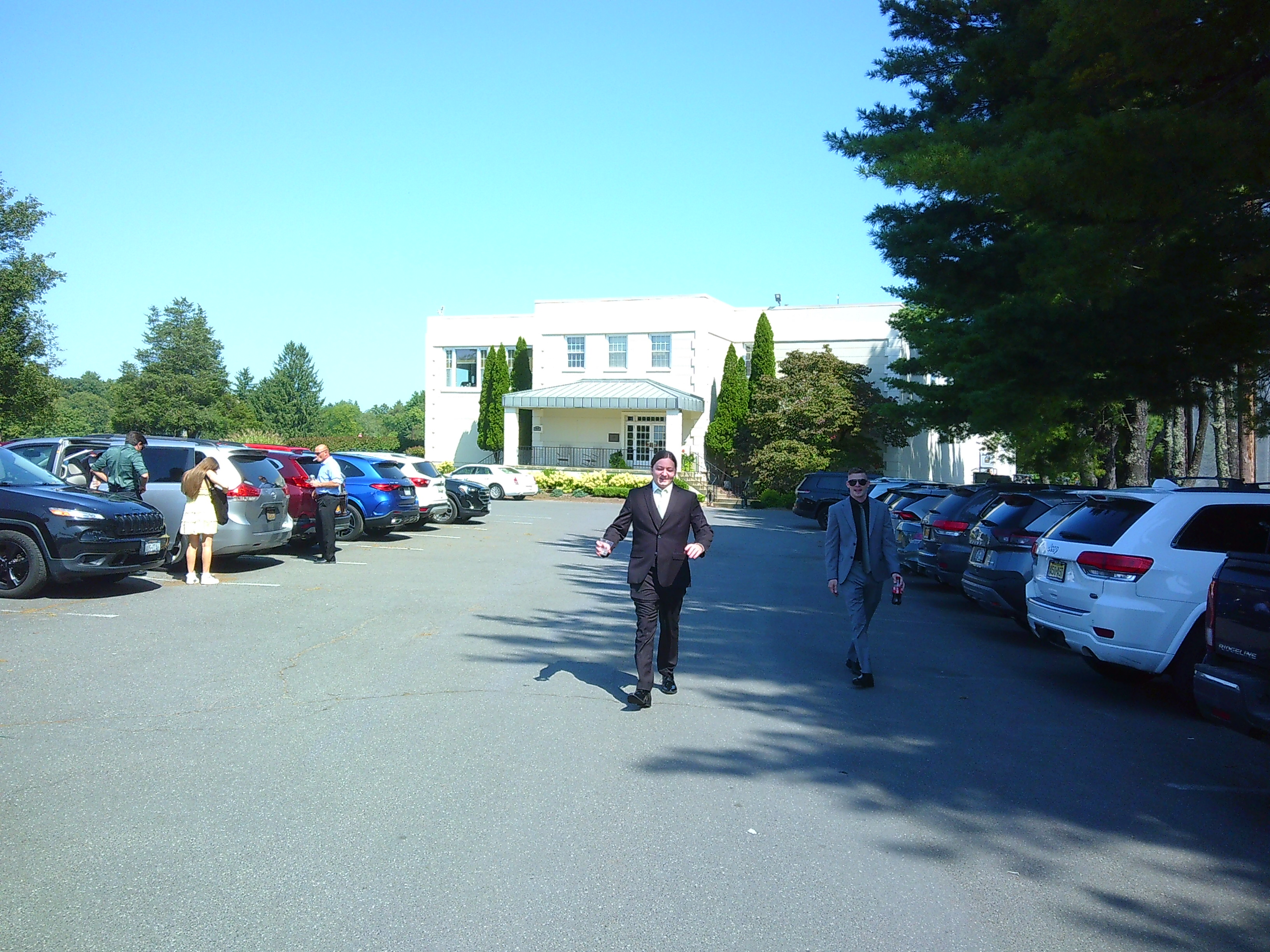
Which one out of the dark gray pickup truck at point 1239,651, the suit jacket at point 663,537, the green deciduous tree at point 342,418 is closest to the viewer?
the dark gray pickup truck at point 1239,651

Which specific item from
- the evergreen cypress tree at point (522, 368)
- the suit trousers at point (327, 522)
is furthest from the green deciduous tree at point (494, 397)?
the suit trousers at point (327, 522)

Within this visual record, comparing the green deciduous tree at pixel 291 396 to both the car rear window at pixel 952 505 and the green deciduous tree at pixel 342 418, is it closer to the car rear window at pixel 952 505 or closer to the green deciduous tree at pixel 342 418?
the green deciduous tree at pixel 342 418

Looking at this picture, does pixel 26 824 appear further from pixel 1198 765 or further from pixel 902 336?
pixel 902 336

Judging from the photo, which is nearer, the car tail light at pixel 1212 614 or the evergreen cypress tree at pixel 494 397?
the car tail light at pixel 1212 614

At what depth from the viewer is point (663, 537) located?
803cm

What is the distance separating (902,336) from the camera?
28.4 meters

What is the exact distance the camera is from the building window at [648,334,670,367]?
4775 cm

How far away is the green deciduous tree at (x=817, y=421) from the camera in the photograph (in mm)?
42656

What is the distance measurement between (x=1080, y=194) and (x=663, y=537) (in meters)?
5.61

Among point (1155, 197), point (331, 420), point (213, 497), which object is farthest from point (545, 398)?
point (331, 420)

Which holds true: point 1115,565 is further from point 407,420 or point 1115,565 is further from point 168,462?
point 407,420

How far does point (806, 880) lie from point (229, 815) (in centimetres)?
288

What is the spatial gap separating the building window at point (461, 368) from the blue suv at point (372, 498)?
33.6 m

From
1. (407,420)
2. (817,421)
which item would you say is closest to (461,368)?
(817,421)
